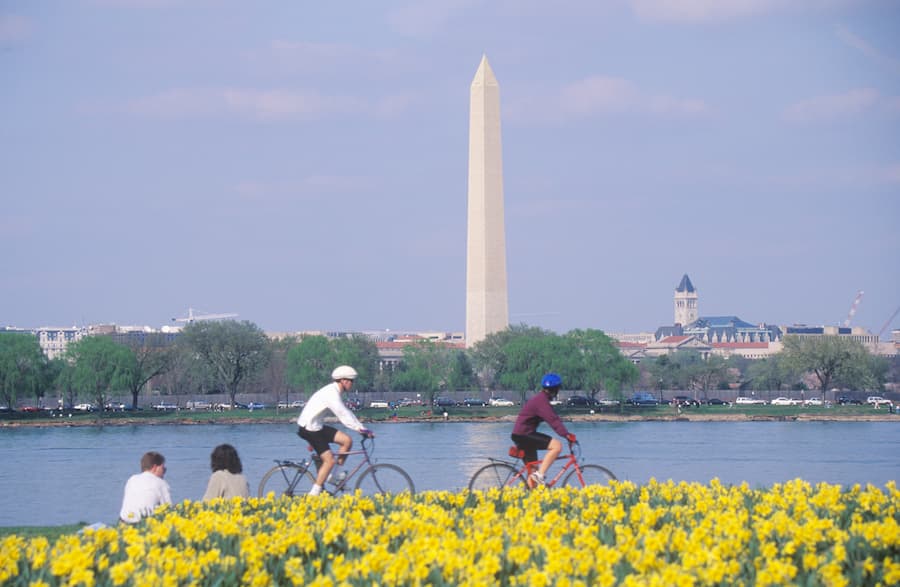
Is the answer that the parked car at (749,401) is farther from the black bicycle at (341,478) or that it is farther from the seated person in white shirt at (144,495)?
the seated person in white shirt at (144,495)

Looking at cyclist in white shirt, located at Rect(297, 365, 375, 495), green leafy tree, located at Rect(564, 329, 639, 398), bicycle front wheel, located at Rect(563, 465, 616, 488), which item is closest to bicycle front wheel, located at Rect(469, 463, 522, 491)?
bicycle front wheel, located at Rect(563, 465, 616, 488)

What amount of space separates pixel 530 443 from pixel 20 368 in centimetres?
6601

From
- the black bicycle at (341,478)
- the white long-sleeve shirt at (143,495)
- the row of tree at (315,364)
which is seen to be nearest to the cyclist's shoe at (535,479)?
the black bicycle at (341,478)

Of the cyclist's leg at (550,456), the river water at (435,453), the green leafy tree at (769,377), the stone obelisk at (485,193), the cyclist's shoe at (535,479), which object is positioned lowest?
the river water at (435,453)

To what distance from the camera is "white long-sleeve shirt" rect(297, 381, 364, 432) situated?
1268 cm

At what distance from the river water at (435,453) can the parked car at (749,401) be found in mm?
20748

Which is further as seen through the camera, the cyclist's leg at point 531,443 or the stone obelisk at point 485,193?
the stone obelisk at point 485,193

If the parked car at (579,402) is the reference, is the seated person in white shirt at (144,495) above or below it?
below

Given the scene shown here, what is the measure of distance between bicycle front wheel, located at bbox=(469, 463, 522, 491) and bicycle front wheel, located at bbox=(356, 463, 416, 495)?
31.0 inches

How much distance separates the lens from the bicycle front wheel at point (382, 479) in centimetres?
1319

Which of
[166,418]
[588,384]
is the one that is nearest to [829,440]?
[588,384]

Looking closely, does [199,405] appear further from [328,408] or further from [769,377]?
[328,408]

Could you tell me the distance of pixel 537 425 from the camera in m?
12.9

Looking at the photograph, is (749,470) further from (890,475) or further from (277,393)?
(277,393)
